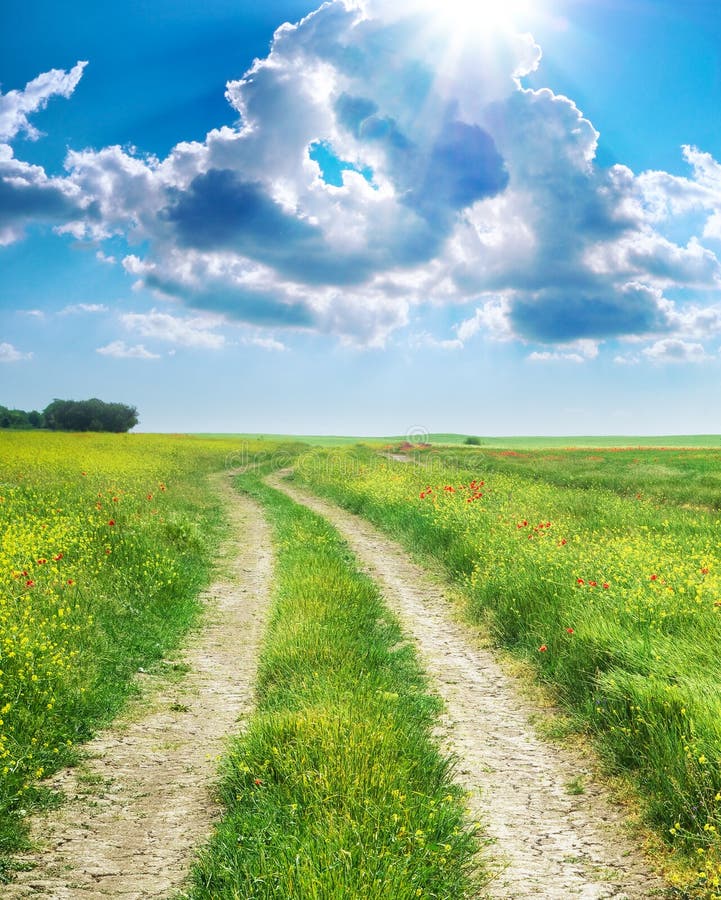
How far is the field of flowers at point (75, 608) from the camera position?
18.8 ft

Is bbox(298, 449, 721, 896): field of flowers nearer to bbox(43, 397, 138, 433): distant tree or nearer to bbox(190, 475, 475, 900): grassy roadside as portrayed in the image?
bbox(190, 475, 475, 900): grassy roadside

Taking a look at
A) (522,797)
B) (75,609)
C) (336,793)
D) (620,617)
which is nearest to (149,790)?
(336,793)

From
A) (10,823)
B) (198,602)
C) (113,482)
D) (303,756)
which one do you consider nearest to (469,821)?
(303,756)

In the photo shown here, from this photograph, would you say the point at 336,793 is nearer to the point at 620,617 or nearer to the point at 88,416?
the point at 620,617

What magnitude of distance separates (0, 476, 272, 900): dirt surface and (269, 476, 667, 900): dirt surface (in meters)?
2.14

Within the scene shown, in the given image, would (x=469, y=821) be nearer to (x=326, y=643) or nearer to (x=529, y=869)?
(x=529, y=869)

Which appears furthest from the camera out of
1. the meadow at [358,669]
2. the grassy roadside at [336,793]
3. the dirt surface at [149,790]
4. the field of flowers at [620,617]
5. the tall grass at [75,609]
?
the tall grass at [75,609]

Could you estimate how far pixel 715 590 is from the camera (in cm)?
794

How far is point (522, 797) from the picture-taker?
201 inches

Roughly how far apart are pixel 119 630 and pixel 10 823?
153 inches

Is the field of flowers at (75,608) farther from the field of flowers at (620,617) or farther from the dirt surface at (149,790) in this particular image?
the field of flowers at (620,617)

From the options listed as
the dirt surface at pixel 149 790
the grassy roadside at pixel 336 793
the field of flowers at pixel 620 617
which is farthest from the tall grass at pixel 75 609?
the field of flowers at pixel 620 617

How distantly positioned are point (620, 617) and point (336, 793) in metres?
4.66

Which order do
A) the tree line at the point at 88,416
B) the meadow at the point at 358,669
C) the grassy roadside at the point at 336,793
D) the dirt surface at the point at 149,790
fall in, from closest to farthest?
the grassy roadside at the point at 336,793 < the meadow at the point at 358,669 < the dirt surface at the point at 149,790 < the tree line at the point at 88,416
